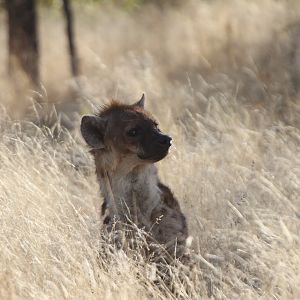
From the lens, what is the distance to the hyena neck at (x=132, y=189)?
242 inches

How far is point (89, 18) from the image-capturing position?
2247 centimetres

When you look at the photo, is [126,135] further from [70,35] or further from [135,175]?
[70,35]

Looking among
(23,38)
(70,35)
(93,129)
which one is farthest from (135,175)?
(70,35)

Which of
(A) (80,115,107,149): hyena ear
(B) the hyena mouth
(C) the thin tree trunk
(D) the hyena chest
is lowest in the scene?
(C) the thin tree trunk

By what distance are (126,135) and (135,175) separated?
28 cm

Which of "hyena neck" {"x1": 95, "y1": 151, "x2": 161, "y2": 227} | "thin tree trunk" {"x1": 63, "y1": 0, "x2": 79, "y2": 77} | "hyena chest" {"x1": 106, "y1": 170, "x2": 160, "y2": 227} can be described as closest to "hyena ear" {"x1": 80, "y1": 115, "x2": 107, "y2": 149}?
"hyena neck" {"x1": 95, "y1": 151, "x2": 161, "y2": 227}

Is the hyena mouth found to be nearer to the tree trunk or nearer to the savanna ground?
the savanna ground

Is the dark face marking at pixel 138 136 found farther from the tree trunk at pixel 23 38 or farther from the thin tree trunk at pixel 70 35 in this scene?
the thin tree trunk at pixel 70 35

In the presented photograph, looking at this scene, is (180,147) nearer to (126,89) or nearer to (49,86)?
(126,89)

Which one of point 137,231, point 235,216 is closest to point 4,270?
point 137,231

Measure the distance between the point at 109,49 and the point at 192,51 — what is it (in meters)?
3.39

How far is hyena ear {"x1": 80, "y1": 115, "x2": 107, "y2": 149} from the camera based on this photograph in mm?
6324

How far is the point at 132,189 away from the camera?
6.20 meters

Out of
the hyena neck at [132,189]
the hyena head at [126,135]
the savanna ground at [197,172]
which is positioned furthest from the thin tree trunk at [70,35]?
the hyena neck at [132,189]
